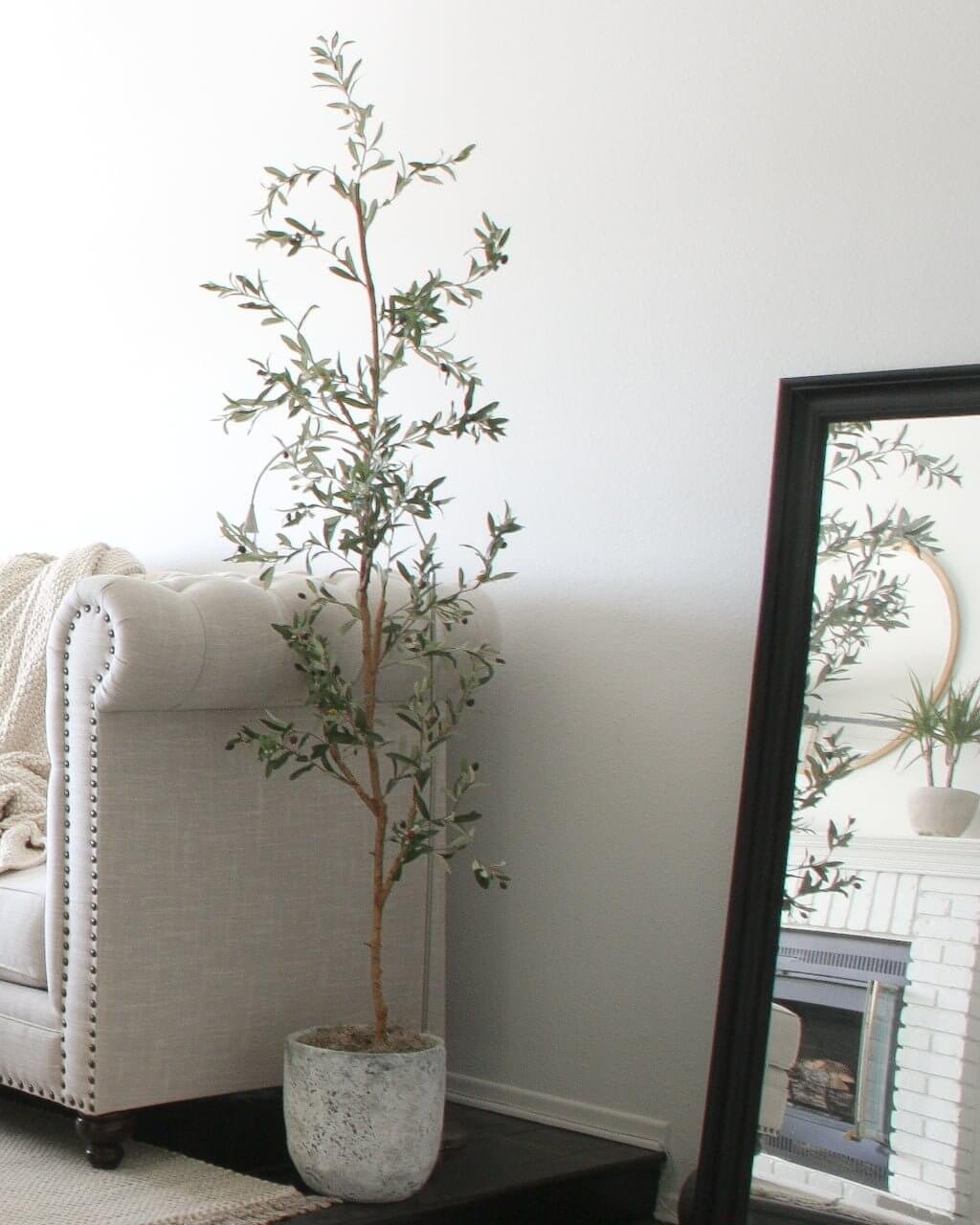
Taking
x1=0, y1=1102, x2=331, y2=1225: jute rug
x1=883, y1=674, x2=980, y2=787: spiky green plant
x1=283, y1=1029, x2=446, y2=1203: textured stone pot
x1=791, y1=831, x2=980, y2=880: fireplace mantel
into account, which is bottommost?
x1=0, y1=1102, x2=331, y2=1225: jute rug

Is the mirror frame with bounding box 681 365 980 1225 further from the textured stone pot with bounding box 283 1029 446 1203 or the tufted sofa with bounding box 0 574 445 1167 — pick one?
the tufted sofa with bounding box 0 574 445 1167

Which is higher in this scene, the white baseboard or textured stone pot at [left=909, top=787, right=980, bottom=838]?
textured stone pot at [left=909, top=787, right=980, bottom=838]

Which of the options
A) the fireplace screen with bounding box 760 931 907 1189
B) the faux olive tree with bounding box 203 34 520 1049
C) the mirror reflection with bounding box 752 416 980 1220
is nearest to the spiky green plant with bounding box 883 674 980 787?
the mirror reflection with bounding box 752 416 980 1220

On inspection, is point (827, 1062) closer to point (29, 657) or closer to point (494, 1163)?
point (494, 1163)

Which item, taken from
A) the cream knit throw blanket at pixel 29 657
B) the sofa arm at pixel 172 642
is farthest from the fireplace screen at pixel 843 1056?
the cream knit throw blanket at pixel 29 657

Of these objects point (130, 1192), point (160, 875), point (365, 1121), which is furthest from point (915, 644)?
point (130, 1192)

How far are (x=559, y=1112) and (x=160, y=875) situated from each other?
0.84 metres

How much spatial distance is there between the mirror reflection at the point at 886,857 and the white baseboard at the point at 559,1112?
0.35 metres

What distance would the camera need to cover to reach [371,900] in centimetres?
230

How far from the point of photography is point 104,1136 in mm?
2006

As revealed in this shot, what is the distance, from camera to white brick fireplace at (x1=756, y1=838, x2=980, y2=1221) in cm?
186

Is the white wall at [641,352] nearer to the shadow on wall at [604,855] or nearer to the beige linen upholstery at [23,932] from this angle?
the shadow on wall at [604,855]

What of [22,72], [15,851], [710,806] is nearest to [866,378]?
[710,806]

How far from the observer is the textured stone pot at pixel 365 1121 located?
6.32ft
